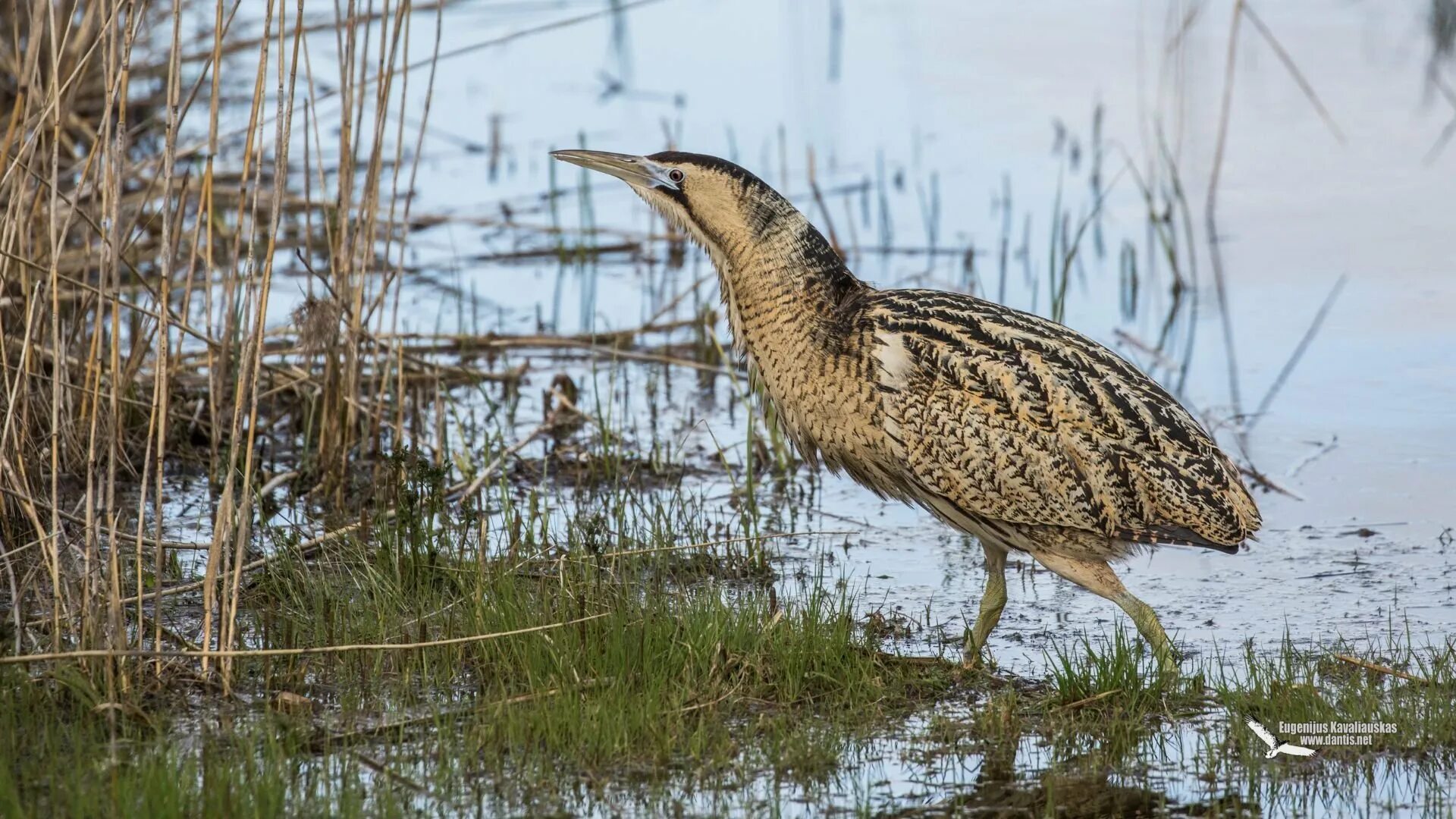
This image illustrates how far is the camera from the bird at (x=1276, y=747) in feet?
14.0

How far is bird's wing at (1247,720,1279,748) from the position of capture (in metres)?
4.32

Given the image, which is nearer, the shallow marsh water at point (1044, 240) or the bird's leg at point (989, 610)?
the bird's leg at point (989, 610)

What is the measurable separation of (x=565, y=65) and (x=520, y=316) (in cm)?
516

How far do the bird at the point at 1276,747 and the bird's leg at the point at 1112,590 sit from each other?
0.44 metres

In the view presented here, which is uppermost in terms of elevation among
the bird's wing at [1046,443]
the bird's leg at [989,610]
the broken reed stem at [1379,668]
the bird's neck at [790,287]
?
the bird's neck at [790,287]

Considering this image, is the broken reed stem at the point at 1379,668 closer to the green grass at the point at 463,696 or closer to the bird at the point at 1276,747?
the bird at the point at 1276,747

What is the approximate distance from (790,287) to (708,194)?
1.28ft

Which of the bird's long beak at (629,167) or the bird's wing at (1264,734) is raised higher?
the bird's long beak at (629,167)

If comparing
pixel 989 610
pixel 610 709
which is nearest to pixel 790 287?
pixel 989 610

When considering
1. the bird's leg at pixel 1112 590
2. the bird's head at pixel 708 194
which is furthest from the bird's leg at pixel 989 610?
the bird's head at pixel 708 194

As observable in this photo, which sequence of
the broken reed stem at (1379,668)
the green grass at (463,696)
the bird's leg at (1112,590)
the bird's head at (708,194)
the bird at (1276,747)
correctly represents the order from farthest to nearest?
the bird's head at (708,194) → the bird's leg at (1112,590) → the broken reed stem at (1379,668) → the bird at (1276,747) → the green grass at (463,696)

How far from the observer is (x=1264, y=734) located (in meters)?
4.35

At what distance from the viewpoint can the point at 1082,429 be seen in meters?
5.11

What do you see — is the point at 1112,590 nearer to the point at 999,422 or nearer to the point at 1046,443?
the point at 1046,443
